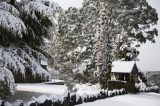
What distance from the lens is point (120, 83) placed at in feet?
106

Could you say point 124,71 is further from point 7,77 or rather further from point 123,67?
point 7,77

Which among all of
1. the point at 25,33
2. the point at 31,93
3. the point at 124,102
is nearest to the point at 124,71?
the point at 124,102

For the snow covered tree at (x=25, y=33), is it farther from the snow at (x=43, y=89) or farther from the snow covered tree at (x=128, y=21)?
the snow covered tree at (x=128, y=21)

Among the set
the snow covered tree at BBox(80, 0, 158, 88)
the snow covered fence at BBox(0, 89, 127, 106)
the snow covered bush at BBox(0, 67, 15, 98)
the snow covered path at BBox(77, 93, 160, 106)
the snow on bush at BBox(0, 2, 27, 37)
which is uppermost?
the snow covered tree at BBox(80, 0, 158, 88)

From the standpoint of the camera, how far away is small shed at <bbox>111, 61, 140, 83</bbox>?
32.0 metres

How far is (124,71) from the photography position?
31.9 meters

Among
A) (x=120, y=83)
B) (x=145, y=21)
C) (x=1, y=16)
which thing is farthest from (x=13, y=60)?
(x=145, y=21)

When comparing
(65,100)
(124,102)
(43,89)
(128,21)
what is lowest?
(124,102)

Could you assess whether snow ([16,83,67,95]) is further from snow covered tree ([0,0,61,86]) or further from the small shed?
snow covered tree ([0,0,61,86])

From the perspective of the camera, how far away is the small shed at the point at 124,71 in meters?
32.0

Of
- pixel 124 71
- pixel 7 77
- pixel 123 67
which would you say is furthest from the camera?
pixel 123 67

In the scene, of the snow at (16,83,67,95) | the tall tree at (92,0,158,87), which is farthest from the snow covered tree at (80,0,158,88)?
the snow at (16,83,67,95)

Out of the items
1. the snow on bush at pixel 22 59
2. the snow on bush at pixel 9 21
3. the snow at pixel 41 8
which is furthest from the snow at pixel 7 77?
the snow at pixel 41 8

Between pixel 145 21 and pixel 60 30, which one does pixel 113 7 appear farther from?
pixel 60 30
